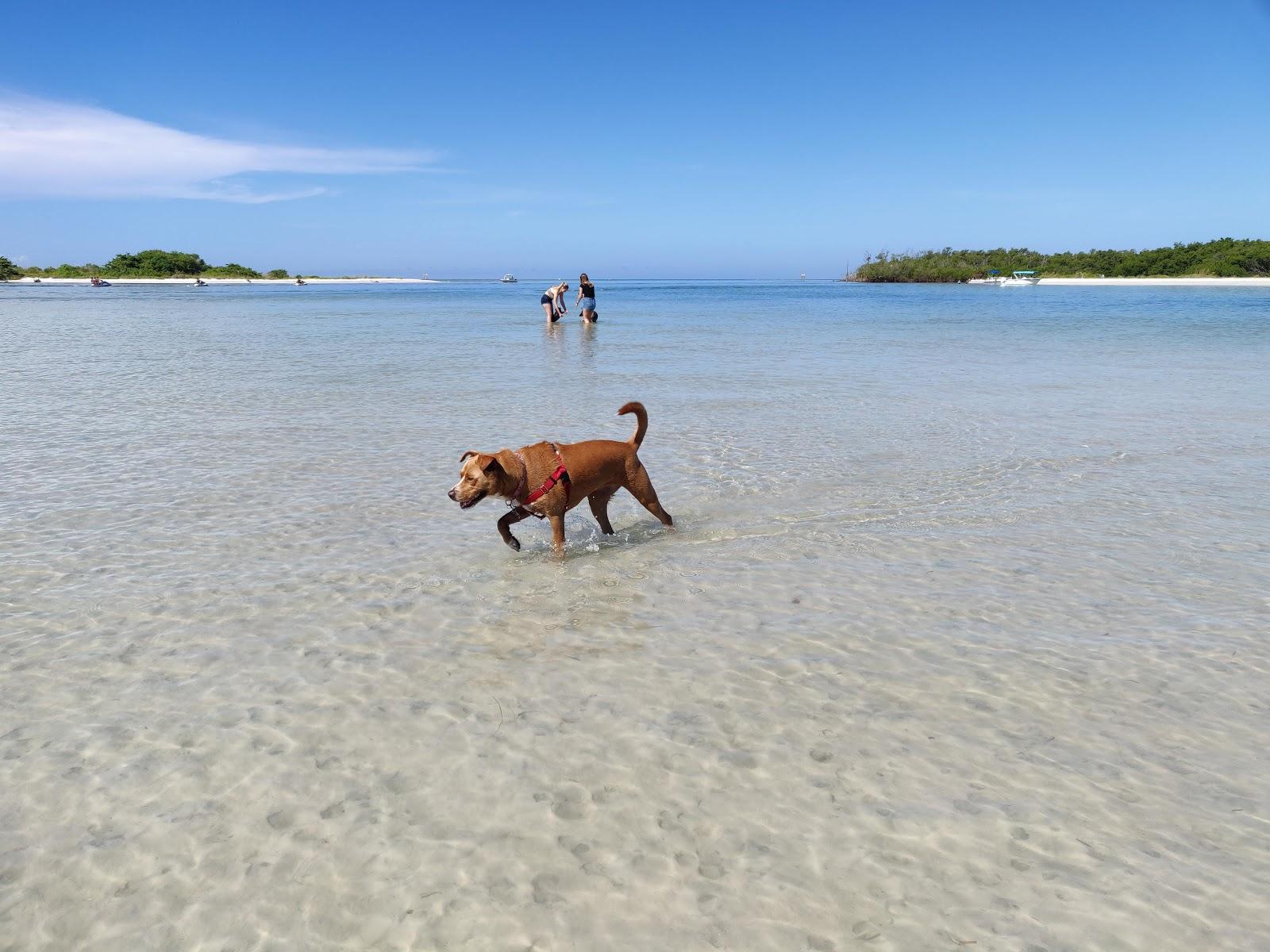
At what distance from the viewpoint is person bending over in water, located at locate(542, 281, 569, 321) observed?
37062 millimetres

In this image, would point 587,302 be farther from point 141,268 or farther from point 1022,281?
point 141,268

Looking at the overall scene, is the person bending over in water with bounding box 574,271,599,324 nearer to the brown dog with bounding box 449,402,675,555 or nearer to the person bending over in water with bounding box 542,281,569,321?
the person bending over in water with bounding box 542,281,569,321

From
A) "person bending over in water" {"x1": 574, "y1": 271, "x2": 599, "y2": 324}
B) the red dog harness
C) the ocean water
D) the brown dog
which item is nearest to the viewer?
the ocean water

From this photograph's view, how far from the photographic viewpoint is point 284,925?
10.5ft

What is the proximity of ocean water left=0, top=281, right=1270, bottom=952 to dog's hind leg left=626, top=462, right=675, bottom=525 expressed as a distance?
317 millimetres

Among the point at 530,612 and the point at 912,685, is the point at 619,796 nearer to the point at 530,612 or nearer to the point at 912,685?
the point at 912,685

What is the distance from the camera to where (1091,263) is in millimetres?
131500

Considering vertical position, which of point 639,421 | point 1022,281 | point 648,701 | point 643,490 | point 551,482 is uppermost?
point 639,421

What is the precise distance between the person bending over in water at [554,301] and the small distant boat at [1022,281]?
303 feet

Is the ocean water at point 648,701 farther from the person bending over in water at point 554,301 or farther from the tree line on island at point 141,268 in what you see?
the tree line on island at point 141,268

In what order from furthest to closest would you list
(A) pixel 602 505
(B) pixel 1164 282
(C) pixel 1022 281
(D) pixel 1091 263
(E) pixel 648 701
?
(D) pixel 1091 263 → (C) pixel 1022 281 → (B) pixel 1164 282 → (A) pixel 602 505 → (E) pixel 648 701

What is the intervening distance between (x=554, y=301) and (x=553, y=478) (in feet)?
105

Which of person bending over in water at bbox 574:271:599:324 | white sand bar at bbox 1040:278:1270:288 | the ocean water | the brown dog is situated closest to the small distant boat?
white sand bar at bbox 1040:278:1270:288

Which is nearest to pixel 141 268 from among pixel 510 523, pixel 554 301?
pixel 554 301
